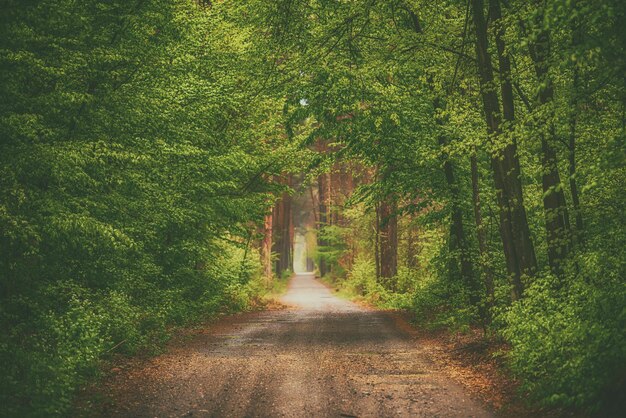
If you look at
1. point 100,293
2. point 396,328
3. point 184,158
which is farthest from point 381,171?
point 100,293

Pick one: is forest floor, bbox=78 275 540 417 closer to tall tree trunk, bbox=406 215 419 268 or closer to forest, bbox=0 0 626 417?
forest, bbox=0 0 626 417

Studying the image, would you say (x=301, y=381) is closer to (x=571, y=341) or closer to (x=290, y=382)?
(x=290, y=382)

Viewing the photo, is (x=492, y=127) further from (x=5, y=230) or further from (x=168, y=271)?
(x=168, y=271)

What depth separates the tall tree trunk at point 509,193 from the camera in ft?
34.1

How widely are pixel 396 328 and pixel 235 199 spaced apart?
7013 mm

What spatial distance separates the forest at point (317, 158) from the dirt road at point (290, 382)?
2.89 ft

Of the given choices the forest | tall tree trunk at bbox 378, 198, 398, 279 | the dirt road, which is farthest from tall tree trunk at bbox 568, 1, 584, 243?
tall tree trunk at bbox 378, 198, 398, 279

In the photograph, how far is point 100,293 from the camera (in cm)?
1120

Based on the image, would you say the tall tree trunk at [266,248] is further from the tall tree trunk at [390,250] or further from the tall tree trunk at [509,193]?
the tall tree trunk at [509,193]

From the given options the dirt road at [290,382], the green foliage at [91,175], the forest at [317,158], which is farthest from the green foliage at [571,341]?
the green foliage at [91,175]

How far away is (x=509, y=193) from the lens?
10617mm

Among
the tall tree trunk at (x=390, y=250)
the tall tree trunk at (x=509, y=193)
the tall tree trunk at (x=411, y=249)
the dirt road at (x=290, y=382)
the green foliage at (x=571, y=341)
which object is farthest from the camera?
the tall tree trunk at (x=411, y=249)

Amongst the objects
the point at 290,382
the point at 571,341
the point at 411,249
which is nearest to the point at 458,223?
the point at 290,382

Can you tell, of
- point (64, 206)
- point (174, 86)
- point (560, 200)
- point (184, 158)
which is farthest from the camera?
point (184, 158)
